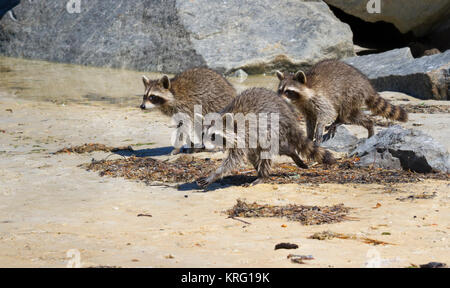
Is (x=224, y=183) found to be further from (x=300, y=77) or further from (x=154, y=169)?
(x=300, y=77)

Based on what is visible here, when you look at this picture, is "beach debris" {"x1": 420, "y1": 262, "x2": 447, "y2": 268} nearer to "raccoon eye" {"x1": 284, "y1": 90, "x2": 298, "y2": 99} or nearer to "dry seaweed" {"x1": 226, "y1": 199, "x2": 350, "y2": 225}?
"dry seaweed" {"x1": 226, "y1": 199, "x2": 350, "y2": 225}

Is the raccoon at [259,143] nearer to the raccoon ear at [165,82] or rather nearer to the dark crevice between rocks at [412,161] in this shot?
the dark crevice between rocks at [412,161]

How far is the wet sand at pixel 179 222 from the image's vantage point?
180 inches

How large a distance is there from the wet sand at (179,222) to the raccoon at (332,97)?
2.99ft

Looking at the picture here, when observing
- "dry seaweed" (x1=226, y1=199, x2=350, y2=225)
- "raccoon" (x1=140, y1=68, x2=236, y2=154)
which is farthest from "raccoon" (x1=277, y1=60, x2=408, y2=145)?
"dry seaweed" (x1=226, y1=199, x2=350, y2=225)

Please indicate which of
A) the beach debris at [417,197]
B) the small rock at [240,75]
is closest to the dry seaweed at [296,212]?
the beach debris at [417,197]

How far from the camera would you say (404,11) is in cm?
1648

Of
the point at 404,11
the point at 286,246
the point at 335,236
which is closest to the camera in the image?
the point at 286,246

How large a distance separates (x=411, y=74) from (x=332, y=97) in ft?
11.7

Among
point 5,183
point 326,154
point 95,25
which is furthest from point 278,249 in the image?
point 95,25

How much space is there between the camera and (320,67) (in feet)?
31.4

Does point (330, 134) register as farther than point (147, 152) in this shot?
Yes

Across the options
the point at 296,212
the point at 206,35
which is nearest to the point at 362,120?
the point at 296,212
